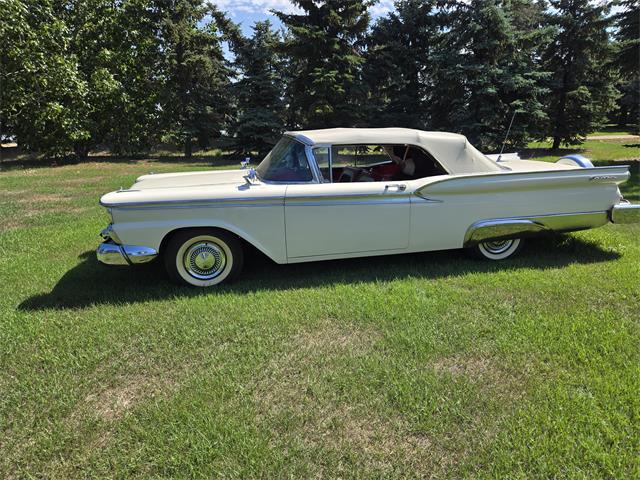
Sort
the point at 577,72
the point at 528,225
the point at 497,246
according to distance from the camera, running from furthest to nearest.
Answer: the point at 577,72
the point at 497,246
the point at 528,225

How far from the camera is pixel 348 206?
4059mm

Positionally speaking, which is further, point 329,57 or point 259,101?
point 259,101

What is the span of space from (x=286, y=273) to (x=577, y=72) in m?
20.0

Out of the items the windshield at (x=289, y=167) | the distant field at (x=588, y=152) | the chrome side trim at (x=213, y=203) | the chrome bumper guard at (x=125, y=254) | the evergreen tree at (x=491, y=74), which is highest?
the evergreen tree at (x=491, y=74)

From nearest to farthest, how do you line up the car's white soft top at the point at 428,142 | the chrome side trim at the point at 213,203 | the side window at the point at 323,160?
the chrome side trim at the point at 213,203 < the side window at the point at 323,160 < the car's white soft top at the point at 428,142

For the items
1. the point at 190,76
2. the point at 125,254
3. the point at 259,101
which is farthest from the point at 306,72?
the point at 125,254

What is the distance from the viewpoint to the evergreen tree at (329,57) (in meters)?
17.3

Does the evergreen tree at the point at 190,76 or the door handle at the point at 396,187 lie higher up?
the evergreen tree at the point at 190,76

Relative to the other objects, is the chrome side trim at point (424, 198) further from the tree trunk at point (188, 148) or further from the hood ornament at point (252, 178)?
the tree trunk at point (188, 148)

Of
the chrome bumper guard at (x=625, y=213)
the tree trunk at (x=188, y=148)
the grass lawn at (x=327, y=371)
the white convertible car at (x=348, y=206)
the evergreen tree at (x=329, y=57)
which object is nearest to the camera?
the grass lawn at (x=327, y=371)

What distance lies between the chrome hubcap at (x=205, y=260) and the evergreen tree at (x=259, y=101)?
15.3 m

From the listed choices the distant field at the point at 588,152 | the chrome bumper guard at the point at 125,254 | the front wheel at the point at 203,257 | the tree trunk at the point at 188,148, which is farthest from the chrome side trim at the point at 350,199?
the tree trunk at the point at 188,148

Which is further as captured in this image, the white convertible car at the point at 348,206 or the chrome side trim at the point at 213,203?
the white convertible car at the point at 348,206

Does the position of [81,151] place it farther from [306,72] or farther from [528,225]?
[528,225]
